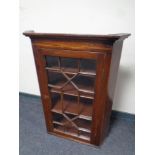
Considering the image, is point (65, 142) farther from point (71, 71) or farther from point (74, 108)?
point (71, 71)

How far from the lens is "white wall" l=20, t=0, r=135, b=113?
142cm

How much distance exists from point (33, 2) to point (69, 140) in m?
1.30

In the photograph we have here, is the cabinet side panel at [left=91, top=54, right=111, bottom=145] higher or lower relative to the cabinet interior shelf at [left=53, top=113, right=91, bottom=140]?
higher

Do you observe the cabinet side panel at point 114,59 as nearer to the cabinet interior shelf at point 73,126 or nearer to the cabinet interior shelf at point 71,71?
the cabinet interior shelf at point 71,71

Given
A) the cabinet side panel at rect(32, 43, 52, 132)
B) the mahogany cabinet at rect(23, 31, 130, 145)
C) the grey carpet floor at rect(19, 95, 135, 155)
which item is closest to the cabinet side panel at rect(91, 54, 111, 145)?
the mahogany cabinet at rect(23, 31, 130, 145)

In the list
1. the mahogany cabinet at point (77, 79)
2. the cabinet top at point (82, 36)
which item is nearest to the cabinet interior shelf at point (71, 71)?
the mahogany cabinet at point (77, 79)

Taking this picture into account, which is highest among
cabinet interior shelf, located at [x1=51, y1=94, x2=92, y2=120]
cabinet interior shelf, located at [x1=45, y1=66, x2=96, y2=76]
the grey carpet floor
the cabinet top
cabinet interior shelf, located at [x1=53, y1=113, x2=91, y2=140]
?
the cabinet top

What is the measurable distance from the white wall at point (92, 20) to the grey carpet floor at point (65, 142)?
217mm

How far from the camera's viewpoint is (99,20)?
1.49 metres

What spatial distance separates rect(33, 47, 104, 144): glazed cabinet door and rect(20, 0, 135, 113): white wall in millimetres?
469

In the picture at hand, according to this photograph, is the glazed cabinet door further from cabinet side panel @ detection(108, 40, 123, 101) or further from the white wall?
the white wall

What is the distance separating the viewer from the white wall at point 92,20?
4.66 ft
